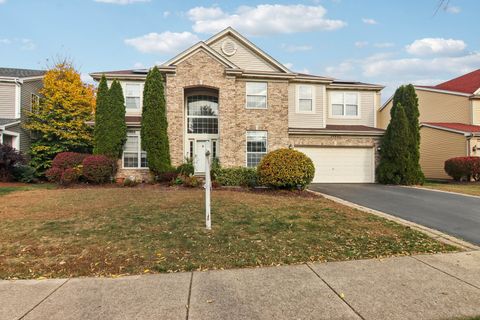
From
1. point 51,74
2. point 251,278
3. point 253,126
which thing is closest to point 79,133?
point 51,74

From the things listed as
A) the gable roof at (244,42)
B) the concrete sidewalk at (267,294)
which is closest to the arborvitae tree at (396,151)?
the gable roof at (244,42)

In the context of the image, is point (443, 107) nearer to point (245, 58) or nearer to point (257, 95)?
point (257, 95)

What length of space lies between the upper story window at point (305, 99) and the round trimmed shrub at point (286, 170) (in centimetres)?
663

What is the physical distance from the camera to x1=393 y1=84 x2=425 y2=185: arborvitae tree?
16.1m

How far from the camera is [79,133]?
1856cm

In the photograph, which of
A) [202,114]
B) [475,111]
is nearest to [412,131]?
[475,111]

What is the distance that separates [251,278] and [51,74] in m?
21.2

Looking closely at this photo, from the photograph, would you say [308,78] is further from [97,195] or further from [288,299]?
[288,299]

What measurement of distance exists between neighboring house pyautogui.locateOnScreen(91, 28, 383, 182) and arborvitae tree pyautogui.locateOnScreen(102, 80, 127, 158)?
797mm

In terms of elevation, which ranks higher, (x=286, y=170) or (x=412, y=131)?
(x=412, y=131)

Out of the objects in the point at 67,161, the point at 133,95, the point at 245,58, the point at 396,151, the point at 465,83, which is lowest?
the point at 67,161

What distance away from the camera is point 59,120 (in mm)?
18719

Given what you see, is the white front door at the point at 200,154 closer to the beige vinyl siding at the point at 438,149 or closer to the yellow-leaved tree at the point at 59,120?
the yellow-leaved tree at the point at 59,120

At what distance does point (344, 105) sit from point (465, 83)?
11.5 metres
